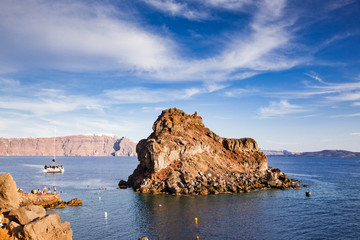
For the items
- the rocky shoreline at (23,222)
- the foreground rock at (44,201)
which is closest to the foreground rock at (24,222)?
the rocky shoreline at (23,222)

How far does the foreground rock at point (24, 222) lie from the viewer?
1029 inches

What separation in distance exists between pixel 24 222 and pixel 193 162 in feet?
197

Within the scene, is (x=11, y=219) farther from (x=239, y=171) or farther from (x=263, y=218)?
(x=239, y=171)

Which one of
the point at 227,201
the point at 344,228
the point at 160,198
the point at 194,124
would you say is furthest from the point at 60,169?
the point at 344,228

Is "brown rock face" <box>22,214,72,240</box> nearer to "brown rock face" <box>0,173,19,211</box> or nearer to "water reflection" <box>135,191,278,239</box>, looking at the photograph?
"brown rock face" <box>0,173,19,211</box>

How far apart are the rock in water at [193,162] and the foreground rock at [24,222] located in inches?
1770

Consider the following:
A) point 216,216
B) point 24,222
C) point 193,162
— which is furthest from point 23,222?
point 193,162

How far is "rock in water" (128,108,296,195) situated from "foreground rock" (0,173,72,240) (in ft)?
147

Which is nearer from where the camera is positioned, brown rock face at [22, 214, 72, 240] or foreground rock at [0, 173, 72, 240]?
foreground rock at [0, 173, 72, 240]

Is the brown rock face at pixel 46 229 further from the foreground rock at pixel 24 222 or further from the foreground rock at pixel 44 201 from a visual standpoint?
the foreground rock at pixel 44 201

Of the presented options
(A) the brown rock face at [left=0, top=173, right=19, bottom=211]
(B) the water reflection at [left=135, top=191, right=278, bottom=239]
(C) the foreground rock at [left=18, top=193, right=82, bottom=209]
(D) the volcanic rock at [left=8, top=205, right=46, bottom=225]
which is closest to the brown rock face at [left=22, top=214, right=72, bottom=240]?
(D) the volcanic rock at [left=8, top=205, right=46, bottom=225]

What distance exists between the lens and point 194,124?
105m

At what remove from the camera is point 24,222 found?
28656 mm

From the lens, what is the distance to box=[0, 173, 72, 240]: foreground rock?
2612cm
